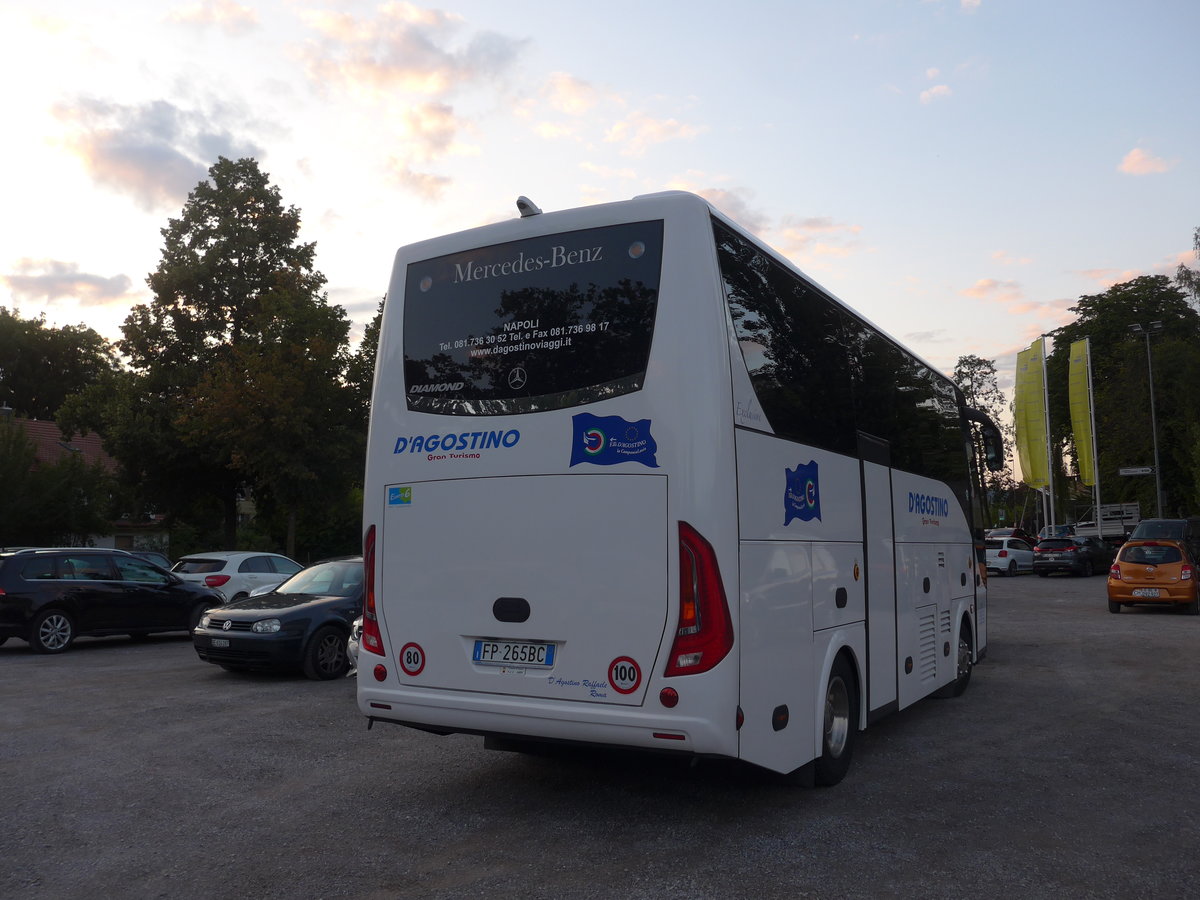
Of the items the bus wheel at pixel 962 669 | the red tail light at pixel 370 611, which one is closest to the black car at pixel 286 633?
the red tail light at pixel 370 611

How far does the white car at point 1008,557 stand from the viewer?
3934 cm

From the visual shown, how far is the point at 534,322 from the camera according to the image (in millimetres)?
6301

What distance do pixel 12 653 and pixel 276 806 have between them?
39.1 ft

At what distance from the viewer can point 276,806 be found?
260 inches

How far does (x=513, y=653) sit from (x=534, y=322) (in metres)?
1.95

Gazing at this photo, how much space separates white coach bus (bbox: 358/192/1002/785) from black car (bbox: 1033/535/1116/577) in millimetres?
33302

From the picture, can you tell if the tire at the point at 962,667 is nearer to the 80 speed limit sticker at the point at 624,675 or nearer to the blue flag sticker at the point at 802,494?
the blue flag sticker at the point at 802,494

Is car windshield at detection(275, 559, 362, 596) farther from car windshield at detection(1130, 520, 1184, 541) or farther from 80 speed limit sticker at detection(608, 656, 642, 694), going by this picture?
car windshield at detection(1130, 520, 1184, 541)

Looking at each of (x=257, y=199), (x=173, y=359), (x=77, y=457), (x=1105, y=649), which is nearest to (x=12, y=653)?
(x=1105, y=649)

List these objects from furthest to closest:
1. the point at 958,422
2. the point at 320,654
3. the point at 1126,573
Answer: the point at 1126,573, the point at 320,654, the point at 958,422

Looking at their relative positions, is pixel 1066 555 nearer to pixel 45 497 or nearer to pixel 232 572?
pixel 232 572

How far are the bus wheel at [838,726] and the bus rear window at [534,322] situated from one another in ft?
8.50

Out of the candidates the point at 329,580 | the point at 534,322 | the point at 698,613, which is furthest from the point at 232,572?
the point at 698,613

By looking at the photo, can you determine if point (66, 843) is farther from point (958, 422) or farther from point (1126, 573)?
point (1126, 573)
